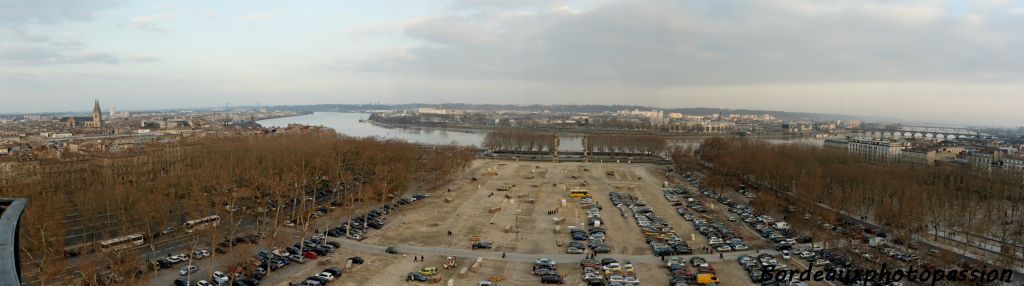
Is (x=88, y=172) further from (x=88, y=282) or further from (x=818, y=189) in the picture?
(x=818, y=189)

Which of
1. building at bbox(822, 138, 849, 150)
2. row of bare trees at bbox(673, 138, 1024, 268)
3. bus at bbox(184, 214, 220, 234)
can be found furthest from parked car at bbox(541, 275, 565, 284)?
building at bbox(822, 138, 849, 150)

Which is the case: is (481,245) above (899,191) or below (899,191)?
below

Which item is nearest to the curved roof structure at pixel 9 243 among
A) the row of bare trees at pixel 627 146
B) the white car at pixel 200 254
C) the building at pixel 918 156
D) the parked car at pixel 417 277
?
the parked car at pixel 417 277

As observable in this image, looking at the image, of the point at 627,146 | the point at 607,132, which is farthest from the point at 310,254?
the point at 607,132

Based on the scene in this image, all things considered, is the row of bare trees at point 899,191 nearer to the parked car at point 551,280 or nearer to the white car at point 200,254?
the parked car at point 551,280

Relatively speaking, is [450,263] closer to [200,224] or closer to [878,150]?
[200,224]

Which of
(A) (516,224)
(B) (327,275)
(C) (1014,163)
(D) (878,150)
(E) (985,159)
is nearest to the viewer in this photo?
(B) (327,275)
